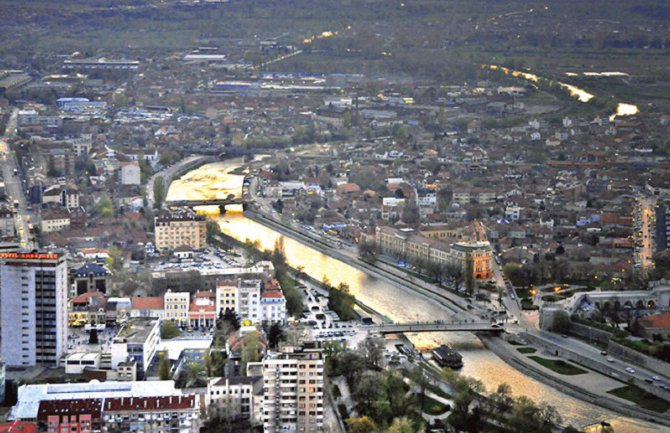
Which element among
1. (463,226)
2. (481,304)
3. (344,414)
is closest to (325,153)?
(463,226)

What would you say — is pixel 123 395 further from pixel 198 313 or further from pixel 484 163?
pixel 484 163

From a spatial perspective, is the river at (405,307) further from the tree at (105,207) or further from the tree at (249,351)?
the tree at (249,351)

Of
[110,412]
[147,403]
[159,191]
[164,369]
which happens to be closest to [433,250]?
[159,191]

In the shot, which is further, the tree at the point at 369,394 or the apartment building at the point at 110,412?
the tree at the point at 369,394

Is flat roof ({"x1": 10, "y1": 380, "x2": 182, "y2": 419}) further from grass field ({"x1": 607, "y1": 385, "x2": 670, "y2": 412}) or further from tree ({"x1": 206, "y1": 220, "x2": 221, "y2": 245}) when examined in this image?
tree ({"x1": 206, "y1": 220, "x2": 221, "y2": 245})

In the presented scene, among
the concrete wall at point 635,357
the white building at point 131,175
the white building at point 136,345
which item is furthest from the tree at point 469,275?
the white building at point 131,175

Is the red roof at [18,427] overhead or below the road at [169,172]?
overhead

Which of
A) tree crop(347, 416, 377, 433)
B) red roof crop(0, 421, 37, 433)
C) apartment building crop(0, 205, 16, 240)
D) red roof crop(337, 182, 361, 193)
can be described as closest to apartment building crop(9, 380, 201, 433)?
red roof crop(0, 421, 37, 433)
